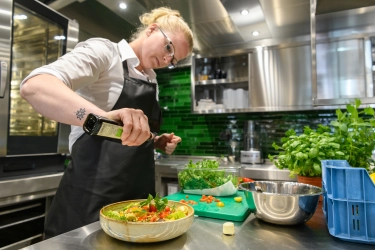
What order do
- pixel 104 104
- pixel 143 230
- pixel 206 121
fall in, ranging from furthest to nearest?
1. pixel 206 121
2. pixel 104 104
3. pixel 143 230

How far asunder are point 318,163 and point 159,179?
1870 millimetres

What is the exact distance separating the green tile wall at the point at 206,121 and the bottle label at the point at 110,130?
8.03 feet

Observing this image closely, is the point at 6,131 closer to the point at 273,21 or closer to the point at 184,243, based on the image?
the point at 184,243

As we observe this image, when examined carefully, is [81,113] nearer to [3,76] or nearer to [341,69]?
[3,76]

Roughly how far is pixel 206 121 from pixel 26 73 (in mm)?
1998

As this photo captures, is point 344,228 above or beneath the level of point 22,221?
above

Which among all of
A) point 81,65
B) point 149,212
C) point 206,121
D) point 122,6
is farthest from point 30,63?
point 206,121

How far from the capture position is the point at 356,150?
0.96 m

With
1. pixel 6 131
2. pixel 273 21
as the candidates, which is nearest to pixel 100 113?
pixel 6 131

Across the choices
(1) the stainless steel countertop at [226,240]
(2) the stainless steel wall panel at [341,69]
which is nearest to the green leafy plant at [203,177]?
(1) the stainless steel countertop at [226,240]

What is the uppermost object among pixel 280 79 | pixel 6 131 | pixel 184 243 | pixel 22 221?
pixel 280 79

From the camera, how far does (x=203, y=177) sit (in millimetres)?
1178

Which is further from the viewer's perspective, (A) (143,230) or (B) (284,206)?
(B) (284,206)

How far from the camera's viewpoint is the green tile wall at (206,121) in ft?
9.30
